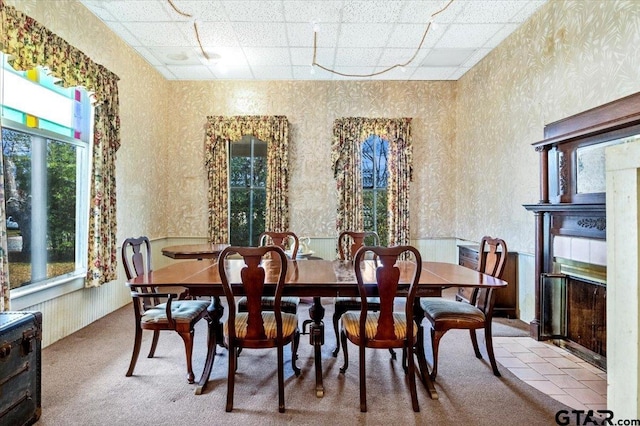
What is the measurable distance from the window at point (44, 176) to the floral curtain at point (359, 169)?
128 inches

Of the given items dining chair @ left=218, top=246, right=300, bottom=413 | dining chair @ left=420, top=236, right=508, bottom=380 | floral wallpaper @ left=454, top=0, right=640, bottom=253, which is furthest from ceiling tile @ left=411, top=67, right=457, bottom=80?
dining chair @ left=218, top=246, right=300, bottom=413

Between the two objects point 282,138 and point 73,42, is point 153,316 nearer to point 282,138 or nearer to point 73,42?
point 73,42

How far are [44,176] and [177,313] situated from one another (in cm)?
190

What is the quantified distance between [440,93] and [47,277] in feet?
18.2

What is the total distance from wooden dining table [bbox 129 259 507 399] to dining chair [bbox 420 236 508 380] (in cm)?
14

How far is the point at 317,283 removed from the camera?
2.14 metres

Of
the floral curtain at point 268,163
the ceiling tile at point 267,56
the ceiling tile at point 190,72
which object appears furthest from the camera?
the floral curtain at point 268,163

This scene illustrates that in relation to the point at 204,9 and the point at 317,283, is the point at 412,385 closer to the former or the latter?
the point at 317,283

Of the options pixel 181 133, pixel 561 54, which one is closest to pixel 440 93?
pixel 561 54

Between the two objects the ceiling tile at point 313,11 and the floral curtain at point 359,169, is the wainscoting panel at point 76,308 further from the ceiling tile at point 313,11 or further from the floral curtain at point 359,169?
the ceiling tile at point 313,11

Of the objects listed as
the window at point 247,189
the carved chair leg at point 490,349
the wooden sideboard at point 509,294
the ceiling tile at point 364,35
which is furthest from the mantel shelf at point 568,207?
the window at point 247,189

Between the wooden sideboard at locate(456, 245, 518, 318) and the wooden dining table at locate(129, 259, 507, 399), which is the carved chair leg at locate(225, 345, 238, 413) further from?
the wooden sideboard at locate(456, 245, 518, 318)

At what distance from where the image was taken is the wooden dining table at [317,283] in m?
2.12

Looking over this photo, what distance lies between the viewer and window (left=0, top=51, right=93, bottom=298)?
8.95 feet
